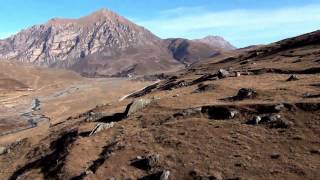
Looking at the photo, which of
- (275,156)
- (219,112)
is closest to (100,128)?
(219,112)

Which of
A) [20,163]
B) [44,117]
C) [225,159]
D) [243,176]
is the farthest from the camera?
[44,117]

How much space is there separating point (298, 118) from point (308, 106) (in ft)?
6.95

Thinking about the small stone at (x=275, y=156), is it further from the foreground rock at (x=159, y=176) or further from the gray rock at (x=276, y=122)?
the foreground rock at (x=159, y=176)

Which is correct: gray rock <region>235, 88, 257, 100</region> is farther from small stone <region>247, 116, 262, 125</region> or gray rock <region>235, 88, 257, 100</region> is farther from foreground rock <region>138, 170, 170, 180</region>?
foreground rock <region>138, 170, 170, 180</region>

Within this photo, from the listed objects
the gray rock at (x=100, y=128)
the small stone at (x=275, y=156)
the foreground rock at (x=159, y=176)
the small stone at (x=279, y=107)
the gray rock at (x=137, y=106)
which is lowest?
the foreground rock at (x=159, y=176)

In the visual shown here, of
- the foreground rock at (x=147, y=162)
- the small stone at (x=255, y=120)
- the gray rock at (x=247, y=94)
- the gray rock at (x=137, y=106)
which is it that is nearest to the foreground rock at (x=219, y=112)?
the small stone at (x=255, y=120)

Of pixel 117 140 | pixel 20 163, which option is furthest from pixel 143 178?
pixel 20 163

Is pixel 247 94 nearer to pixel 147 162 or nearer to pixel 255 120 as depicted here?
pixel 255 120

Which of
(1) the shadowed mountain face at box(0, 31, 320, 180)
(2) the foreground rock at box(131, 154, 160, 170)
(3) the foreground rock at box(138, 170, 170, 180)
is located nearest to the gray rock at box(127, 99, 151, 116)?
(1) the shadowed mountain face at box(0, 31, 320, 180)

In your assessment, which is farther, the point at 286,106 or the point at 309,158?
the point at 286,106

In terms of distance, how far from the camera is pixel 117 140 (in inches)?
2164

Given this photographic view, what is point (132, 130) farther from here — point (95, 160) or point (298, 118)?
point (298, 118)

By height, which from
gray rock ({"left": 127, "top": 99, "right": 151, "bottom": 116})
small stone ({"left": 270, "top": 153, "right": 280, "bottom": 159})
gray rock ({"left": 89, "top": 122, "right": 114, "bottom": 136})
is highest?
gray rock ({"left": 127, "top": 99, "right": 151, "bottom": 116})

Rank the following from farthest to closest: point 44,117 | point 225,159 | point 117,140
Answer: point 44,117 < point 117,140 < point 225,159
